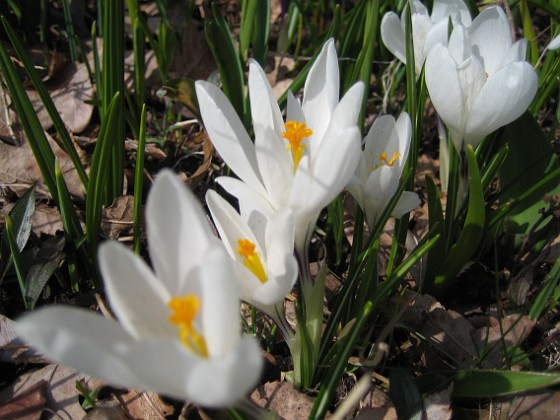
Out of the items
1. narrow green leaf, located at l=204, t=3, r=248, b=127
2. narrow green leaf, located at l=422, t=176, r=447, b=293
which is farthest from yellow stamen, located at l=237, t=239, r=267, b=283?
A: narrow green leaf, located at l=204, t=3, r=248, b=127

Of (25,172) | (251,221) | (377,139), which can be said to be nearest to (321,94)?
(377,139)

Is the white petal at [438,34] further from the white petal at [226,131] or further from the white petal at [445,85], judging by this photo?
the white petal at [226,131]

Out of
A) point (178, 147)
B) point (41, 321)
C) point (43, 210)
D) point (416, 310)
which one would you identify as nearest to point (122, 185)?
point (43, 210)

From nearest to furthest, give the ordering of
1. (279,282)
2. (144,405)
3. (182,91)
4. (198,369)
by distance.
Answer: (198,369) < (279,282) < (144,405) < (182,91)

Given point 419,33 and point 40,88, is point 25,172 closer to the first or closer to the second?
→ point 40,88

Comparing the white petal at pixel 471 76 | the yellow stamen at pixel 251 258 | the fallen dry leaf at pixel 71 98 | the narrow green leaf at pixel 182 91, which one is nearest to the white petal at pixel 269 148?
the yellow stamen at pixel 251 258

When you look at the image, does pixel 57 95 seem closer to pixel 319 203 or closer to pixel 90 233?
pixel 90 233

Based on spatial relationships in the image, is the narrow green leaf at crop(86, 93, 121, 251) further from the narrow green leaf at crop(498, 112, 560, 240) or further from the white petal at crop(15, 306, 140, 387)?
the narrow green leaf at crop(498, 112, 560, 240)
